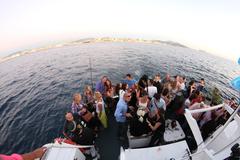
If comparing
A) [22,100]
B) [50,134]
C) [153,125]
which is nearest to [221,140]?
[153,125]

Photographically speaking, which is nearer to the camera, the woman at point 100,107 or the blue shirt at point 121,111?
the blue shirt at point 121,111

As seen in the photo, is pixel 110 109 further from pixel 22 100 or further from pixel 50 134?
pixel 22 100

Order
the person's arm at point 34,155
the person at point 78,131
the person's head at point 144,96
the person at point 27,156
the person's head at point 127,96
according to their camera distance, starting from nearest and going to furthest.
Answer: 1. the person at point 27,156
2. the person's arm at point 34,155
3. the person at point 78,131
4. the person's head at point 144,96
5. the person's head at point 127,96

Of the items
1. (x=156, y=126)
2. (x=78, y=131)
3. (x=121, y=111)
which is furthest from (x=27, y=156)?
(x=156, y=126)

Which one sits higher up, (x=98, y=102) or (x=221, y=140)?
(x=98, y=102)

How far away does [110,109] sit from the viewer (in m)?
6.62

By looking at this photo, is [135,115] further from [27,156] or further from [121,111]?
[27,156]

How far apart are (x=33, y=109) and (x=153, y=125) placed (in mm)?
10290

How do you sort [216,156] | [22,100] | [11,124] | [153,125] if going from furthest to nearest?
[22,100] → [11,124] → [153,125] → [216,156]

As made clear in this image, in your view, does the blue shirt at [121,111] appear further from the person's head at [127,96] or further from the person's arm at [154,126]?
the person's arm at [154,126]

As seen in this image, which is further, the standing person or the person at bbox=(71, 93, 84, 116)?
the person at bbox=(71, 93, 84, 116)

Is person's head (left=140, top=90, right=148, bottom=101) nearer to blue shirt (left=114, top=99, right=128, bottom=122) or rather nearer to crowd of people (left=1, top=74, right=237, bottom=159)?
crowd of people (left=1, top=74, right=237, bottom=159)

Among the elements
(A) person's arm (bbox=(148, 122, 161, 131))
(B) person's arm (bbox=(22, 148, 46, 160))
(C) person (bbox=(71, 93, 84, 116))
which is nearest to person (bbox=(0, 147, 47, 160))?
(B) person's arm (bbox=(22, 148, 46, 160))

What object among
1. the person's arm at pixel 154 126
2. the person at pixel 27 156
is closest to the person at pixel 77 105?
the person at pixel 27 156
